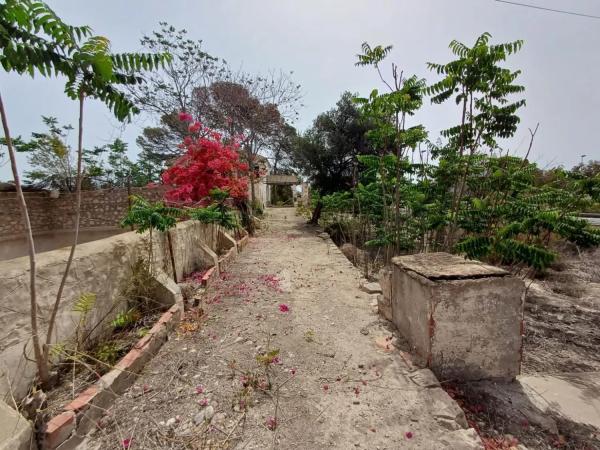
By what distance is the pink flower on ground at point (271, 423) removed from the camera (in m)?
1.97

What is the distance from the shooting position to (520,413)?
2285mm

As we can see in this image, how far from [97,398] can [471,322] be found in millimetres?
3183

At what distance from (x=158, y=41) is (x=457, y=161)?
1284cm

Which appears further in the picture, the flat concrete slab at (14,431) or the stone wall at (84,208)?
the stone wall at (84,208)

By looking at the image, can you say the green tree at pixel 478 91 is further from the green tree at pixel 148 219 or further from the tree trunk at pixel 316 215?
the tree trunk at pixel 316 215

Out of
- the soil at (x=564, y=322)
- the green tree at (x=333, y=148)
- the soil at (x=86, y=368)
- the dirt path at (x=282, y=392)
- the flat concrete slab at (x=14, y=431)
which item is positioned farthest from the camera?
the green tree at (x=333, y=148)

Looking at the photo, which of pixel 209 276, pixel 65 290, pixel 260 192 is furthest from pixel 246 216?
pixel 260 192

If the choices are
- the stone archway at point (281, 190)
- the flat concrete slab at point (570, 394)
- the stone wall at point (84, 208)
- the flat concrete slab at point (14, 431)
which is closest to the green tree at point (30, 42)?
the flat concrete slab at point (14, 431)

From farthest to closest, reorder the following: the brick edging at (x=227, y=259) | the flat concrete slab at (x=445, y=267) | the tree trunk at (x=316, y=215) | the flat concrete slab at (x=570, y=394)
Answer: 1. the tree trunk at (x=316, y=215)
2. the brick edging at (x=227, y=259)
3. the flat concrete slab at (x=445, y=267)
4. the flat concrete slab at (x=570, y=394)

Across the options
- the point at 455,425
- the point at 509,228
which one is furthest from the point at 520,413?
the point at 509,228

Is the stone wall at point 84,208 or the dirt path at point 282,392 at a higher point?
the stone wall at point 84,208

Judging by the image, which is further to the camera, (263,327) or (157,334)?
(263,327)

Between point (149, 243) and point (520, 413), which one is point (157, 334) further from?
point (520, 413)

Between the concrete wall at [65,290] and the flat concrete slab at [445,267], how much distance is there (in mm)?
3235
